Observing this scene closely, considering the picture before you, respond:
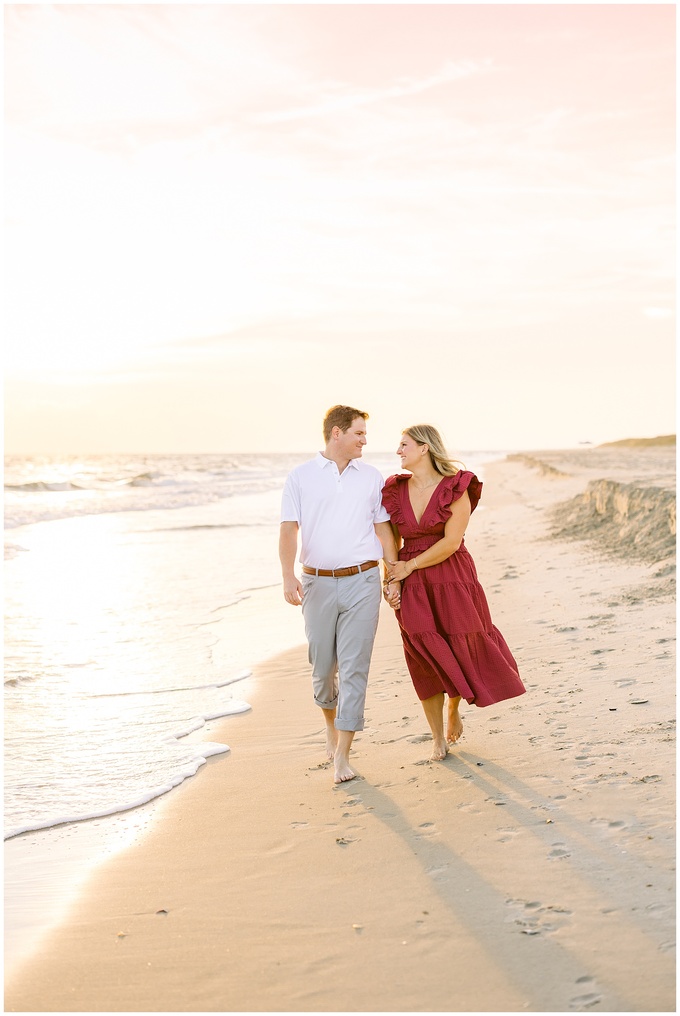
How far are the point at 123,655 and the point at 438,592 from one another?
4086 mm

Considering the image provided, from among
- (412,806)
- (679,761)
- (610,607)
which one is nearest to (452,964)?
(412,806)

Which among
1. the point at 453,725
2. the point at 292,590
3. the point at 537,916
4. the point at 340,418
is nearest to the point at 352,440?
the point at 340,418

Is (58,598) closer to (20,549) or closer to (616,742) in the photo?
(20,549)

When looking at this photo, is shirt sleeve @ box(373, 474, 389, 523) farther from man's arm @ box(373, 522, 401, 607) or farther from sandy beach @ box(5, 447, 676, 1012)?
sandy beach @ box(5, 447, 676, 1012)

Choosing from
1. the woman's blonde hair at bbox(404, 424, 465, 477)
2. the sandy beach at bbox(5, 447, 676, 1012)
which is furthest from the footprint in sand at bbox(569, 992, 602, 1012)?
the woman's blonde hair at bbox(404, 424, 465, 477)

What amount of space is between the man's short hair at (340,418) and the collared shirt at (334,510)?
0.17m

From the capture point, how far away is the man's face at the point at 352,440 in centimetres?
464

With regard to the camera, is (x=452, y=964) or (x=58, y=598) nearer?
(x=452, y=964)

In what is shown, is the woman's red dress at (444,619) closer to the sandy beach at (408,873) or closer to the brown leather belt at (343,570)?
the brown leather belt at (343,570)

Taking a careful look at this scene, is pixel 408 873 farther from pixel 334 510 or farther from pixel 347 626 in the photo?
pixel 334 510

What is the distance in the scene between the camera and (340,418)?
15.5ft

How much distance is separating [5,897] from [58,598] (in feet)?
25.1

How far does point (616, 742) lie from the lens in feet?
14.7

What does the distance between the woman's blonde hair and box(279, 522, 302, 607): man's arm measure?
0.80 meters
